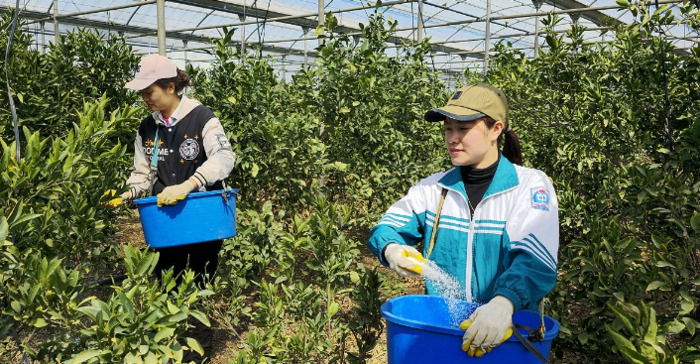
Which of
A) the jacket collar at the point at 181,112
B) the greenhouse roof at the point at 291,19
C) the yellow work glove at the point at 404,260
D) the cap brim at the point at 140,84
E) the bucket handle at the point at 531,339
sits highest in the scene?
the greenhouse roof at the point at 291,19

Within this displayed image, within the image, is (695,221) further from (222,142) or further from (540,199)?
(222,142)

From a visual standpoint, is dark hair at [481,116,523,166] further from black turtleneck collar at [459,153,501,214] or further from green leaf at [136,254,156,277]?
green leaf at [136,254,156,277]

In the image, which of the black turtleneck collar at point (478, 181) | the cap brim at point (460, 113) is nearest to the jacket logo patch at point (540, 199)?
the black turtleneck collar at point (478, 181)

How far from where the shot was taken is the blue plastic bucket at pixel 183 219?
2520 millimetres

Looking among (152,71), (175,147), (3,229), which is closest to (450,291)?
(3,229)

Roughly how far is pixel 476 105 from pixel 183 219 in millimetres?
1460

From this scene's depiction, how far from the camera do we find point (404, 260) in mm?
1556

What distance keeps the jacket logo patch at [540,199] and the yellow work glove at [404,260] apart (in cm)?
36

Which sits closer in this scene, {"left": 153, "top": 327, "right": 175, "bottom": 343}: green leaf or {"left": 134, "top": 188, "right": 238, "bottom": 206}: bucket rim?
{"left": 153, "top": 327, "right": 175, "bottom": 343}: green leaf

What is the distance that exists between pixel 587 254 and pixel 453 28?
64.7 ft

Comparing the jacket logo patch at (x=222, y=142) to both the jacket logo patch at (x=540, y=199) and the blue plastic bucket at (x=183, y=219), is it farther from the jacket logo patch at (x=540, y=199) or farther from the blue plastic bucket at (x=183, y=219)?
the jacket logo patch at (x=540, y=199)

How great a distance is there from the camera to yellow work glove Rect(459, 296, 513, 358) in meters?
1.33

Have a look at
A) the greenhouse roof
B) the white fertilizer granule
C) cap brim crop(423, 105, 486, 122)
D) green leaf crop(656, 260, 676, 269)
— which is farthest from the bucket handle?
the greenhouse roof

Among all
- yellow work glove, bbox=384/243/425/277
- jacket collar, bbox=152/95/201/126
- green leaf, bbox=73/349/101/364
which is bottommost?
green leaf, bbox=73/349/101/364
